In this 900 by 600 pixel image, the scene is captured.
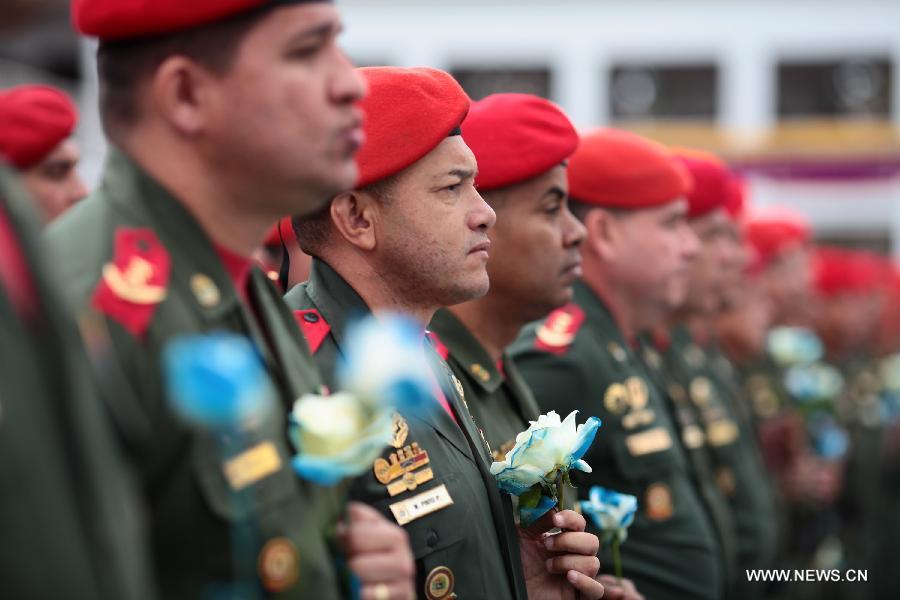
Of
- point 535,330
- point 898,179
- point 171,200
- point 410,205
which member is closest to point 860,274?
point 535,330

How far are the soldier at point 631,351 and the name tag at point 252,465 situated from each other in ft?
8.81

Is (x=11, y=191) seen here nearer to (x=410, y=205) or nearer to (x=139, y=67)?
(x=139, y=67)

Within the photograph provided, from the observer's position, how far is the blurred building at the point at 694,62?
3669cm

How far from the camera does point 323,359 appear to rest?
332 centimetres

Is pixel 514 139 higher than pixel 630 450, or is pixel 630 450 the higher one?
pixel 514 139

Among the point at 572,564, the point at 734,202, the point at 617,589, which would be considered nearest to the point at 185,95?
the point at 572,564

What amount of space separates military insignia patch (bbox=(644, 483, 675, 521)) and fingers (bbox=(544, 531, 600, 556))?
1.49 m

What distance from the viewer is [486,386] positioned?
13.6 feet

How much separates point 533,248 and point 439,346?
0.65 meters

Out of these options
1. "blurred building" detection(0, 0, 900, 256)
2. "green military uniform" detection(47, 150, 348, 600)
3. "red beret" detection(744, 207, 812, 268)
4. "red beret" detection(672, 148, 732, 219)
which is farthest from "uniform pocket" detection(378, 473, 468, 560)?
"blurred building" detection(0, 0, 900, 256)

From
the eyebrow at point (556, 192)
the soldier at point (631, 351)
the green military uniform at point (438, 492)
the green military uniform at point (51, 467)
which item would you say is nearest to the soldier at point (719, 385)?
the soldier at point (631, 351)

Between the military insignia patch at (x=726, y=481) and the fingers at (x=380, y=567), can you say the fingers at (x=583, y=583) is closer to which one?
the fingers at (x=380, y=567)

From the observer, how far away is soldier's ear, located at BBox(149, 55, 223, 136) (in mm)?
2369

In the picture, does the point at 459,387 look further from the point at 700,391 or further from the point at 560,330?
the point at 700,391
